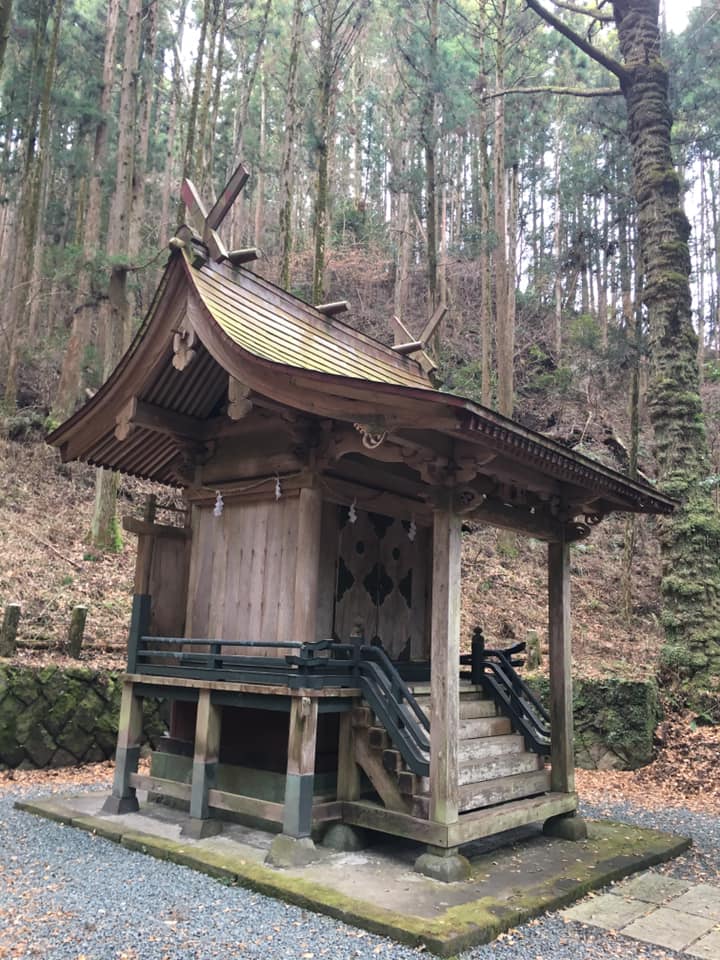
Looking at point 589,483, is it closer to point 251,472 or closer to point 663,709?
point 251,472

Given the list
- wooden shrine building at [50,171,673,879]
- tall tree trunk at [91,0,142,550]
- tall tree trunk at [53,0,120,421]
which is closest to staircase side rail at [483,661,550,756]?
wooden shrine building at [50,171,673,879]

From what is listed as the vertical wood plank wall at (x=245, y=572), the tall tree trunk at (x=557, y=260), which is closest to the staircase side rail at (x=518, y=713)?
the vertical wood plank wall at (x=245, y=572)

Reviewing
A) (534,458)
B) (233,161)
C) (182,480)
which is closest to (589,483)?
(534,458)

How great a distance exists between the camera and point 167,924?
403 centimetres

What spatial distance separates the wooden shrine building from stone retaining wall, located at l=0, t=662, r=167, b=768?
7.84 ft

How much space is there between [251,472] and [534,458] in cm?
258

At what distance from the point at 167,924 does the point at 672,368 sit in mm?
9459

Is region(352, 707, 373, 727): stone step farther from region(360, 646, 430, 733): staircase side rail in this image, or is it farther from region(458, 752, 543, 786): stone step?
region(458, 752, 543, 786): stone step

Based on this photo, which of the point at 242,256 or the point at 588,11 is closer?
the point at 242,256

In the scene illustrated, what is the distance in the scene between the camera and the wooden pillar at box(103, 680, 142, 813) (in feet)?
20.9

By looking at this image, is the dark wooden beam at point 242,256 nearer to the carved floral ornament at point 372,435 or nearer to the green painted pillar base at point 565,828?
the carved floral ornament at point 372,435

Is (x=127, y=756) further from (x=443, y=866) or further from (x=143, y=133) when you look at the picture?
(x=143, y=133)

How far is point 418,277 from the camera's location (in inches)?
1212

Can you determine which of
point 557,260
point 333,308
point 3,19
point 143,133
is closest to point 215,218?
point 333,308
